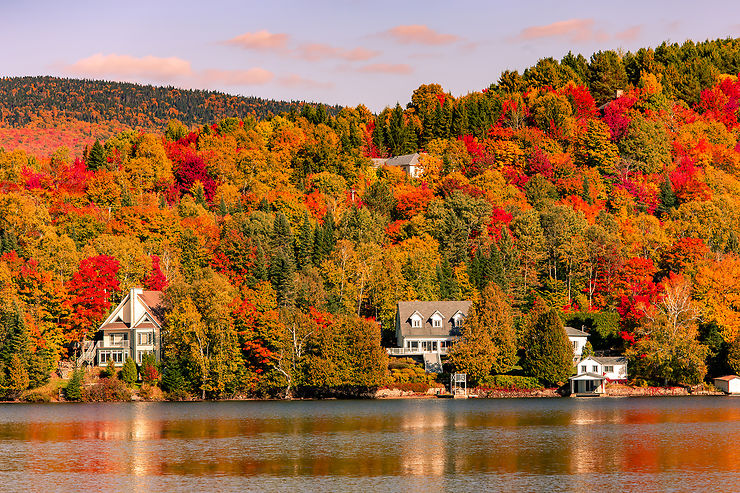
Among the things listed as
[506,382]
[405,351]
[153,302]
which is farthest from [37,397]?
[506,382]

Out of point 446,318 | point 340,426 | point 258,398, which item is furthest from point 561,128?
point 340,426

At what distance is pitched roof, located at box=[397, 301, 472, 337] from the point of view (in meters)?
115

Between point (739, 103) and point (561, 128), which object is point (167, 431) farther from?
point (739, 103)

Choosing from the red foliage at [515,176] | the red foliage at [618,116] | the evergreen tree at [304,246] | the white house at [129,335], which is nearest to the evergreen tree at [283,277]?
the evergreen tree at [304,246]

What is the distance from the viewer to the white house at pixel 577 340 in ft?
365

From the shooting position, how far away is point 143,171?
516 ft

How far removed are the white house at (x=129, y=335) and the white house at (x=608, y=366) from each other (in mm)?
47024

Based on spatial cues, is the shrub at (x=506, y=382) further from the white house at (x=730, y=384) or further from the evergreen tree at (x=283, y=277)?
the evergreen tree at (x=283, y=277)

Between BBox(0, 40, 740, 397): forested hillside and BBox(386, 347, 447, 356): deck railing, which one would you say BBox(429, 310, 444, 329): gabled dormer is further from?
BBox(0, 40, 740, 397): forested hillside

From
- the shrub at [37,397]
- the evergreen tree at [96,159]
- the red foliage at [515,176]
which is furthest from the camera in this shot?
the evergreen tree at [96,159]

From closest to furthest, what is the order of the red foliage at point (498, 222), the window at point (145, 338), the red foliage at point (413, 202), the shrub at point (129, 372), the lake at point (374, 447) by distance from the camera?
the lake at point (374, 447) < the shrub at point (129, 372) < the window at point (145, 338) < the red foliage at point (498, 222) < the red foliage at point (413, 202)

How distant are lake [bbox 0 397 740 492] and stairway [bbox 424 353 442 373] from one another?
1660cm

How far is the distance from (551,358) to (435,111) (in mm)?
96448

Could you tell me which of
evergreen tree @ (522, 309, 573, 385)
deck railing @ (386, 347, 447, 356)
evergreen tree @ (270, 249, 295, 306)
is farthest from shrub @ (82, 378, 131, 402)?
evergreen tree @ (522, 309, 573, 385)
